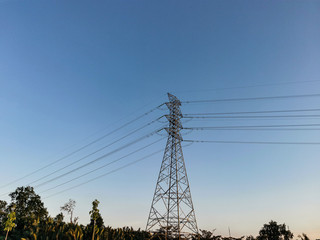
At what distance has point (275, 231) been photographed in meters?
83.6

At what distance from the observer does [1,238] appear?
1549 cm

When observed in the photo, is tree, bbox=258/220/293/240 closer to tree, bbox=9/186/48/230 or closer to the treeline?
the treeline

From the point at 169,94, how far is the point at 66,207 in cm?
7333

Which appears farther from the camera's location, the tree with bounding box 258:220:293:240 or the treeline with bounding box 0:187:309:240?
the tree with bounding box 258:220:293:240

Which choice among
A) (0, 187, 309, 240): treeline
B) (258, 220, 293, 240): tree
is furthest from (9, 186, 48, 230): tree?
(258, 220, 293, 240): tree

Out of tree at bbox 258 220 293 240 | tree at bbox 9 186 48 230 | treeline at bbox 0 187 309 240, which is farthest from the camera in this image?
tree at bbox 258 220 293 240

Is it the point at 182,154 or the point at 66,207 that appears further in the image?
the point at 66,207

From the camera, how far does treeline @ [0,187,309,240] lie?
43.3ft

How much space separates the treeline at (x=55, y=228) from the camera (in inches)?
520

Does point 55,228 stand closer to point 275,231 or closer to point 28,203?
point 28,203

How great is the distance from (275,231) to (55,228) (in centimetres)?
9572

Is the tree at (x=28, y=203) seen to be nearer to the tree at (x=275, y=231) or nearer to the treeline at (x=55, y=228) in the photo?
the treeline at (x=55, y=228)

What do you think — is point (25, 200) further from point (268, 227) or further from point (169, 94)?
point (268, 227)

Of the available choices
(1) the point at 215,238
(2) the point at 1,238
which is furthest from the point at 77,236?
(1) the point at 215,238
